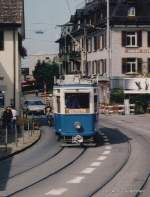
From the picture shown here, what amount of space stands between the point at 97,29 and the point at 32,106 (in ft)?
80.4

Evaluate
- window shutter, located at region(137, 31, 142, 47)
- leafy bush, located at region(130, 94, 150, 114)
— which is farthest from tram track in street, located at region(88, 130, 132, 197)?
window shutter, located at region(137, 31, 142, 47)

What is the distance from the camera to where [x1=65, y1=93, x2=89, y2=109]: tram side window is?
104 feet

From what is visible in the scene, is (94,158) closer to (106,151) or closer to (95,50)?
(106,151)


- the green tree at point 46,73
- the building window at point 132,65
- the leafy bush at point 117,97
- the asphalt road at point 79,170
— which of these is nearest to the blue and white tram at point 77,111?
the asphalt road at point 79,170

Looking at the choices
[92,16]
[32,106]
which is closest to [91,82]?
[32,106]

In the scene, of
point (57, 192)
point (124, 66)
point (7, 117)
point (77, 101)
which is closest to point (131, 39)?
point (124, 66)

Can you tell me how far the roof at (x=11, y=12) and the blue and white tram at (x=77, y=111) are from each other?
21806 mm

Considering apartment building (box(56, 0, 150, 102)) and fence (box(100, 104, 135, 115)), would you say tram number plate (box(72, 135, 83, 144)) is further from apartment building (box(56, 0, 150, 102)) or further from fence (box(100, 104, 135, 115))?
apartment building (box(56, 0, 150, 102))

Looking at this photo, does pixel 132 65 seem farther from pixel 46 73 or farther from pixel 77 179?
pixel 77 179

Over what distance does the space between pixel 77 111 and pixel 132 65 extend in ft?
167

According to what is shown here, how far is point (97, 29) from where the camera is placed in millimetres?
85312

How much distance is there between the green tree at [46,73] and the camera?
11919 cm

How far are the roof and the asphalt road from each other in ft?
64.4

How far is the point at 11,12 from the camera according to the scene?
54531 millimetres
